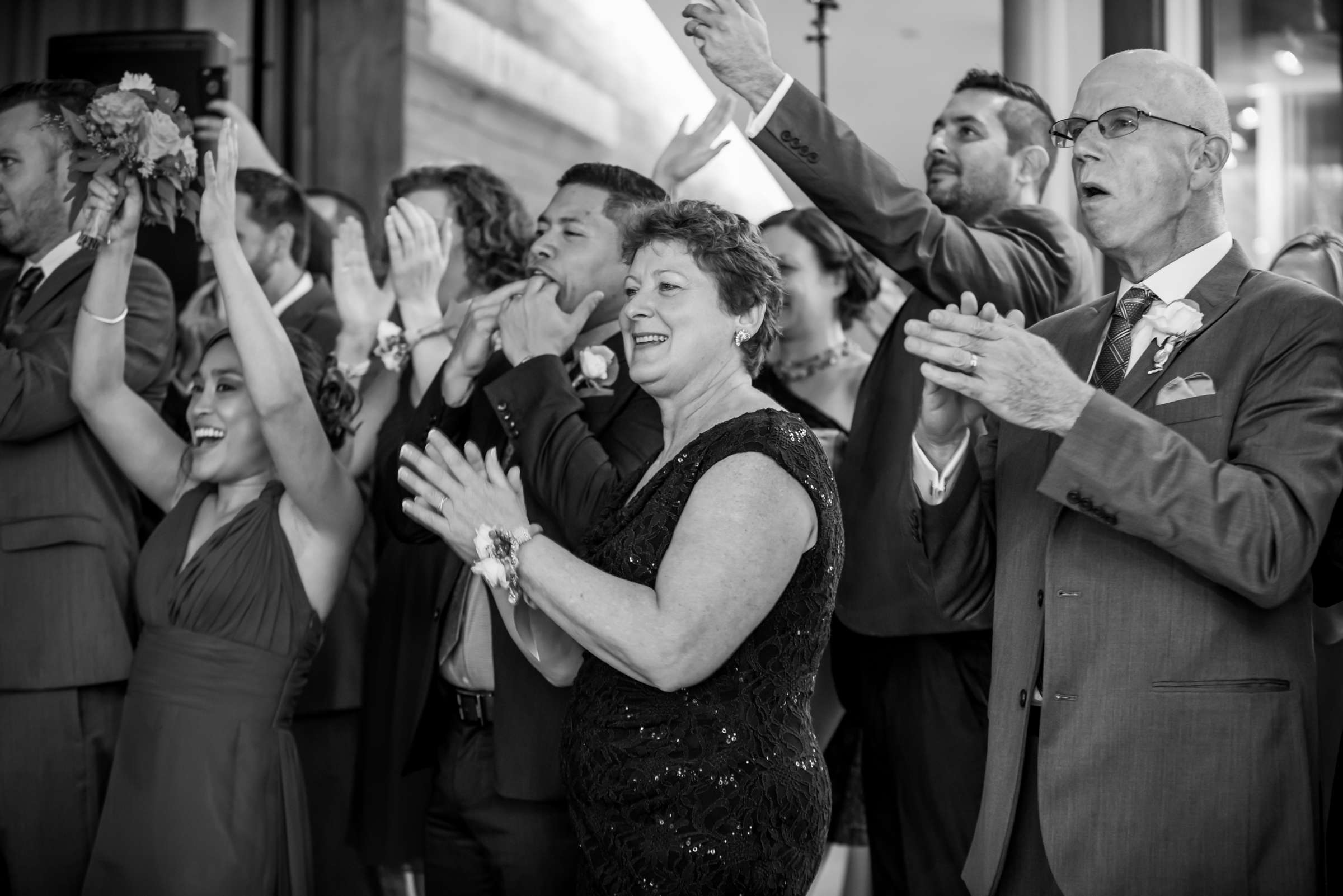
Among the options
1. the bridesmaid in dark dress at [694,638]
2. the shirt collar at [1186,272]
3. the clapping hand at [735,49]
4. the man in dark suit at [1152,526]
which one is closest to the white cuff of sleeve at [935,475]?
the man in dark suit at [1152,526]

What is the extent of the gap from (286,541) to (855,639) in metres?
1.17

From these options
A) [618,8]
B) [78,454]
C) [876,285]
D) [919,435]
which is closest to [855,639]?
[919,435]

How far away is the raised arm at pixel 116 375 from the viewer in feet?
9.50

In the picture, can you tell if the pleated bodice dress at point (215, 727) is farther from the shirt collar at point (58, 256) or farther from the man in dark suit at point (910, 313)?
the man in dark suit at point (910, 313)

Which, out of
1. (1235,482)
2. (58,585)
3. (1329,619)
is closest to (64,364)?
(58,585)

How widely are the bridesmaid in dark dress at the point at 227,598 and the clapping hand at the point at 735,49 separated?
95 centimetres

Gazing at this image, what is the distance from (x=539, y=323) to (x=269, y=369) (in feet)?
1.66

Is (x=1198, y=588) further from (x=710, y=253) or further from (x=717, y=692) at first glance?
(x=710, y=253)

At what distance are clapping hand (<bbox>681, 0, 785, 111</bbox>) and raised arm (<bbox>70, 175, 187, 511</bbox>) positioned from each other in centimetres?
122

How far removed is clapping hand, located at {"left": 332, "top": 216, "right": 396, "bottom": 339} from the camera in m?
3.46

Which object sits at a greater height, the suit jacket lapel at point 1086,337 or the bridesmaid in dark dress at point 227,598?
the suit jacket lapel at point 1086,337

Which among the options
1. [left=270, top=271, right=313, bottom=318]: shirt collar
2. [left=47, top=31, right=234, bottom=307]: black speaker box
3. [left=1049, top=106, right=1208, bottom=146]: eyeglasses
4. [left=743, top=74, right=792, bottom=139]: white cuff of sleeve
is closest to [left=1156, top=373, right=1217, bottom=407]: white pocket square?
[left=1049, top=106, right=1208, bottom=146]: eyeglasses

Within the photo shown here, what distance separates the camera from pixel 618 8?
20.6 feet

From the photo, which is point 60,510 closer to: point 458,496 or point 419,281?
point 419,281
